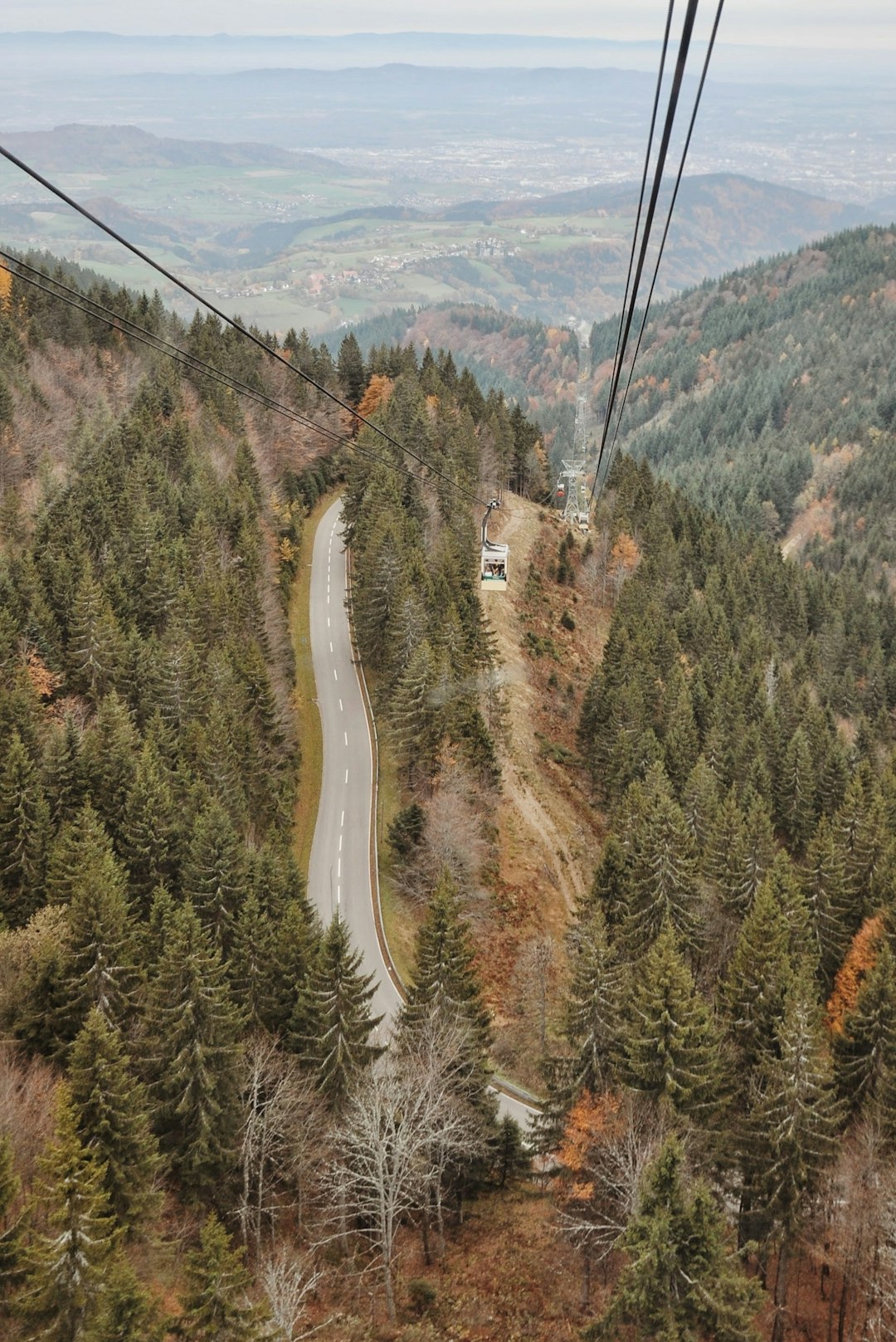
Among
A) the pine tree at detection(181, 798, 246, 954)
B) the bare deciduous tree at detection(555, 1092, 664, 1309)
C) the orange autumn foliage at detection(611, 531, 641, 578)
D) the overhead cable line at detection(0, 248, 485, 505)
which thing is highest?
the overhead cable line at detection(0, 248, 485, 505)

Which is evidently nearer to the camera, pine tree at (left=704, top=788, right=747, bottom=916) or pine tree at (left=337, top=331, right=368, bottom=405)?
pine tree at (left=704, top=788, right=747, bottom=916)

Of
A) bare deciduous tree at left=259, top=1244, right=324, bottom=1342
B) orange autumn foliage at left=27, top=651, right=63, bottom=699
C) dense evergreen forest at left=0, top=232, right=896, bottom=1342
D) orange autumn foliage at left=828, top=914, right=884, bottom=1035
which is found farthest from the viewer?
orange autumn foliage at left=27, top=651, right=63, bottom=699

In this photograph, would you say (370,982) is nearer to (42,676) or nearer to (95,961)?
(95,961)

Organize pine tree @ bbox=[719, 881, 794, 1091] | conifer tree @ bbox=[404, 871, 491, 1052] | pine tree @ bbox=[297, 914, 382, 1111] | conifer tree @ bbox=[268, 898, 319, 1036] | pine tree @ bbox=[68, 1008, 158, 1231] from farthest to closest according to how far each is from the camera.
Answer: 1. pine tree @ bbox=[719, 881, 794, 1091]
2. conifer tree @ bbox=[404, 871, 491, 1052]
3. conifer tree @ bbox=[268, 898, 319, 1036]
4. pine tree @ bbox=[297, 914, 382, 1111]
5. pine tree @ bbox=[68, 1008, 158, 1231]

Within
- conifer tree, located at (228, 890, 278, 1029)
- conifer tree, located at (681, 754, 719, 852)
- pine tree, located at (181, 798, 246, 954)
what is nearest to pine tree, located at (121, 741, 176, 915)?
pine tree, located at (181, 798, 246, 954)

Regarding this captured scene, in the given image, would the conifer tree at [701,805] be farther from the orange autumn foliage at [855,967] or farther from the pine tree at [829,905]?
the orange autumn foliage at [855,967]

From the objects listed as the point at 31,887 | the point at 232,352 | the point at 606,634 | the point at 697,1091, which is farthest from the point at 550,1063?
the point at 232,352

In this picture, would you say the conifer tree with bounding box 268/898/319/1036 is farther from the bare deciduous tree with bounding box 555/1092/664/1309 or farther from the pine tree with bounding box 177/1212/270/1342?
the pine tree with bounding box 177/1212/270/1342
